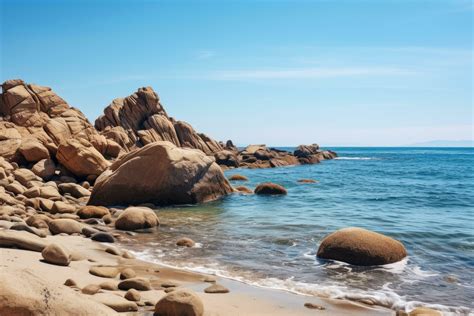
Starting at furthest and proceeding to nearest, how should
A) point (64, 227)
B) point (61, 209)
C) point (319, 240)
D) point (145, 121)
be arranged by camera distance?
point (145, 121), point (61, 209), point (319, 240), point (64, 227)

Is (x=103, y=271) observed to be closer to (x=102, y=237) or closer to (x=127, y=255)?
(x=127, y=255)

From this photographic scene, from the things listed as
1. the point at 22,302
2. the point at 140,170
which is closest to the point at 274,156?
the point at 140,170

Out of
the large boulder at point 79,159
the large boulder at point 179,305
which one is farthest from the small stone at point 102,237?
the large boulder at point 79,159

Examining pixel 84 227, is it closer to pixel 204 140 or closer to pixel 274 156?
pixel 204 140

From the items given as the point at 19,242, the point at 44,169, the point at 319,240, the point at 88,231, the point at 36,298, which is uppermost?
the point at 44,169

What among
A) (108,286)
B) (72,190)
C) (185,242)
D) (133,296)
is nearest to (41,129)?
(72,190)

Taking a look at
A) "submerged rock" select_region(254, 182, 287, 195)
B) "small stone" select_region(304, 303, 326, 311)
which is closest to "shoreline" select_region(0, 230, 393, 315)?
"small stone" select_region(304, 303, 326, 311)

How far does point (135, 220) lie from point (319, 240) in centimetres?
587

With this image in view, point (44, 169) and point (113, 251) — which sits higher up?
point (44, 169)

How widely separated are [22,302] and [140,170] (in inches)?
615

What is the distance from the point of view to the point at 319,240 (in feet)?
42.0

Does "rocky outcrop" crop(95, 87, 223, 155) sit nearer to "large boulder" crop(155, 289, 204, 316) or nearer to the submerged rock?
the submerged rock

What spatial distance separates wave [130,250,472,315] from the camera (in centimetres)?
755

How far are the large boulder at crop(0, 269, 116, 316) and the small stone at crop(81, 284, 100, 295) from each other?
4.70ft
